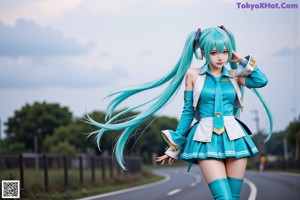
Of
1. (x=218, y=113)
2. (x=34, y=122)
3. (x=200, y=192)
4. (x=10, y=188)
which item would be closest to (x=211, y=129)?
(x=218, y=113)

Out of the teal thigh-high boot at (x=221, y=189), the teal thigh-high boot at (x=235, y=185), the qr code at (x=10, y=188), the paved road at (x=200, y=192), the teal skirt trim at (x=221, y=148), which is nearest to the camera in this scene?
the teal thigh-high boot at (x=221, y=189)

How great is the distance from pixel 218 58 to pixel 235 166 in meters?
1.02

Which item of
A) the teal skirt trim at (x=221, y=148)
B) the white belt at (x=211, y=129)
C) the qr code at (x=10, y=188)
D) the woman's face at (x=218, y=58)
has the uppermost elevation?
the woman's face at (x=218, y=58)

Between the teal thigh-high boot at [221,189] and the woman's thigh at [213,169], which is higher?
the woman's thigh at [213,169]

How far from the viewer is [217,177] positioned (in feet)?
19.6

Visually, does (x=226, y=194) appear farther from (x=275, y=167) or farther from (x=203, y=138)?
(x=275, y=167)

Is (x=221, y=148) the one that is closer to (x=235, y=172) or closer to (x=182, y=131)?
(x=235, y=172)

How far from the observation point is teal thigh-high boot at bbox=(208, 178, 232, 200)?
19.4 feet

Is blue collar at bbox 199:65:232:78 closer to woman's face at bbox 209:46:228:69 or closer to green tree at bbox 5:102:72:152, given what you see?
woman's face at bbox 209:46:228:69

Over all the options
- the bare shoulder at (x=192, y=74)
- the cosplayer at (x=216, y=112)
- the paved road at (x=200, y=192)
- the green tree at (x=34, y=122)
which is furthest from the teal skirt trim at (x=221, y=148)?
the green tree at (x=34, y=122)

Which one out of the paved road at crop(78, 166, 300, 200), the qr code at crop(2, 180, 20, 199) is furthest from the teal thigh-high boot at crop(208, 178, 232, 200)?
the paved road at crop(78, 166, 300, 200)

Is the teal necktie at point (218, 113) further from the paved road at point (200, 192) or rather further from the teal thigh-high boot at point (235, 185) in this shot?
the paved road at point (200, 192)

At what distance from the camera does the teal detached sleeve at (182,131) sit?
20.7 ft

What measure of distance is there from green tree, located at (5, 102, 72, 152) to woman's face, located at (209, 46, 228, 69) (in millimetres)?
89192
